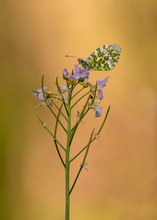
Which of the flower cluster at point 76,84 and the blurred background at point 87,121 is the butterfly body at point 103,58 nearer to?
the flower cluster at point 76,84

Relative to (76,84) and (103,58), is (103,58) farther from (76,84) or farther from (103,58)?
(76,84)

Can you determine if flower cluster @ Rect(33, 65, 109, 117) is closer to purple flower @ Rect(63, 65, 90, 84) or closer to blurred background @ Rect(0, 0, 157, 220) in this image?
purple flower @ Rect(63, 65, 90, 84)

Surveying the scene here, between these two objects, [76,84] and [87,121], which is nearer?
[76,84]

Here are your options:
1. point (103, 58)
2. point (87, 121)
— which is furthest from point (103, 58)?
point (87, 121)

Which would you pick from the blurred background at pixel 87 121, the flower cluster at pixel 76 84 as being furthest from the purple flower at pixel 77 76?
the blurred background at pixel 87 121

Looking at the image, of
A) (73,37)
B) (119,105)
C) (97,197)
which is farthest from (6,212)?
(73,37)

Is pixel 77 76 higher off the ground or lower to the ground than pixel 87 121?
higher

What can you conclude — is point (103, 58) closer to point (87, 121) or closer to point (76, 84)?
point (76, 84)

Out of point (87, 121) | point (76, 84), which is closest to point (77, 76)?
point (76, 84)
